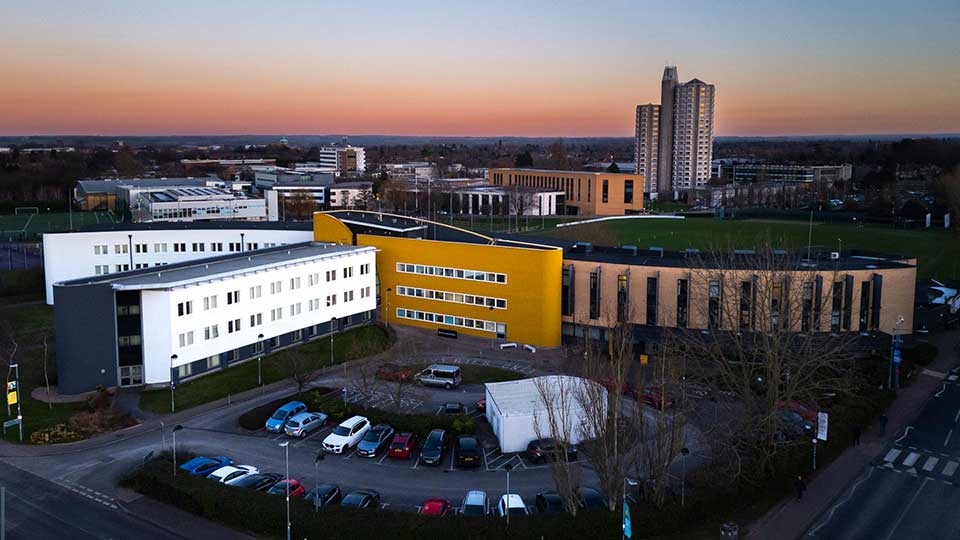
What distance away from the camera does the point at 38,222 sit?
235ft

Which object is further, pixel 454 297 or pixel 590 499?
pixel 454 297

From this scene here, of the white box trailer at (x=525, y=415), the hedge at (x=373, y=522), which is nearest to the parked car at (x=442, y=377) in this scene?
the white box trailer at (x=525, y=415)

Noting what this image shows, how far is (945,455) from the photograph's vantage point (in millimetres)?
19953

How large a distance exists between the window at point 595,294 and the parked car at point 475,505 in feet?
48.5

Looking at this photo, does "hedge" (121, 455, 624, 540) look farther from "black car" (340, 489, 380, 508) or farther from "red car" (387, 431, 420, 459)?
"red car" (387, 431, 420, 459)

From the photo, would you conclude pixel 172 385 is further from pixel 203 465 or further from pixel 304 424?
pixel 203 465

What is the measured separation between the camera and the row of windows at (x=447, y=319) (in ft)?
106

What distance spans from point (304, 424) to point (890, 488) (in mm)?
15584

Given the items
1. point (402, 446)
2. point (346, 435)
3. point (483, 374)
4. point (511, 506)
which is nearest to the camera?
point (511, 506)

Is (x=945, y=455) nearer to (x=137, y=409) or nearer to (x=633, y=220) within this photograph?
(x=137, y=409)

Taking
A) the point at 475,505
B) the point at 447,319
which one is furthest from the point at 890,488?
the point at 447,319

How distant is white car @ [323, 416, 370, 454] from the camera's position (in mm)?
19812

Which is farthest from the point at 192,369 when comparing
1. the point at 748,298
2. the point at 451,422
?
the point at 748,298

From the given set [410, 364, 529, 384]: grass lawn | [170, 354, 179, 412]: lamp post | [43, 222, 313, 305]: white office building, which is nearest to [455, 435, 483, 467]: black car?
[410, 364, 529, 384]: grass lawn
